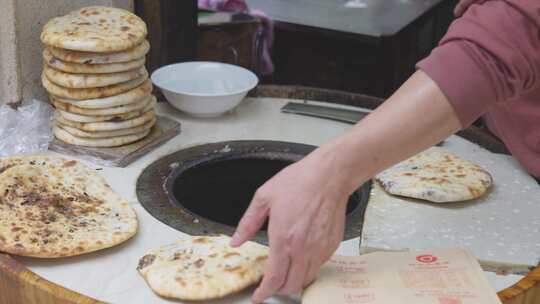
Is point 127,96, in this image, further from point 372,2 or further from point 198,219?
point 372,2

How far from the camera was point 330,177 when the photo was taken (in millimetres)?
1138

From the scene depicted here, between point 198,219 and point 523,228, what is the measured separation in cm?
71

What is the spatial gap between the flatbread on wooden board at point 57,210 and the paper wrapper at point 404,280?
16.7 inches

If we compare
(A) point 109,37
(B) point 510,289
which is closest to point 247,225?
(B) point 510,289

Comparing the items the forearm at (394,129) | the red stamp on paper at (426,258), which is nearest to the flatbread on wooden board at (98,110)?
the forearm at (394,129)

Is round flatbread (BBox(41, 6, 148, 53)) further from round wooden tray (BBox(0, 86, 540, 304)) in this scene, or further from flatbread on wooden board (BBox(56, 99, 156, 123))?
round wooden tray (BBox(0, 86, 540, 304))

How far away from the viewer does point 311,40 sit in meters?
4.01

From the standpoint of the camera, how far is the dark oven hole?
1.81 m

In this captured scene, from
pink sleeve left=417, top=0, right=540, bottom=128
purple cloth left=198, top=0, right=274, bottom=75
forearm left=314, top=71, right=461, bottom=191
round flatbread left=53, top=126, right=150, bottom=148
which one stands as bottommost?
purple cloth left=198, top=0, right=274, bottom=75

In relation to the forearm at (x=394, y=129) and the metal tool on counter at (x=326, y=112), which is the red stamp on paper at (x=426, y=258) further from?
the metal tool on counter at (x=326, y=112)

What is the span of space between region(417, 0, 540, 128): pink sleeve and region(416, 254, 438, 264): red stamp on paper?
276 millimetres

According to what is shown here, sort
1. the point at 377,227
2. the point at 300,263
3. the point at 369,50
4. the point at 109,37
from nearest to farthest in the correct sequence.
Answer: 1. the point at 300,263
2. the point at 377,227
3. the point at 109,37
4. the point at 369,50

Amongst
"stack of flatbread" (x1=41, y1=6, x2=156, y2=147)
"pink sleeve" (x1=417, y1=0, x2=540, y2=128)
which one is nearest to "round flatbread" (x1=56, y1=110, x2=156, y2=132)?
"stack of flatbread" (x1=41, y1=6, x2=156, y2=147)

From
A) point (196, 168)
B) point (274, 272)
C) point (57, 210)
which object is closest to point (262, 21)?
point (196, 168)
